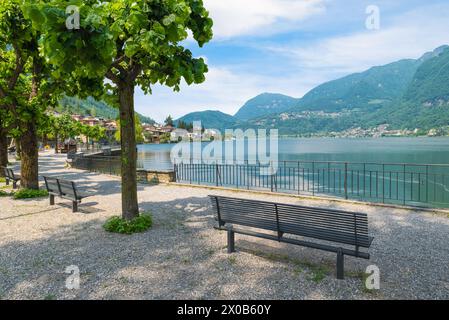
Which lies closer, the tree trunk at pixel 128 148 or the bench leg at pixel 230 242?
the bench leg at pixel 230 242

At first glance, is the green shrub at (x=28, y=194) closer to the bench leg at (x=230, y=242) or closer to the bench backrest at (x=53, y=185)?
the bench backrest at (x=53, y=185)

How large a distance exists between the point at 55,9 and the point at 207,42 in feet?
10.5

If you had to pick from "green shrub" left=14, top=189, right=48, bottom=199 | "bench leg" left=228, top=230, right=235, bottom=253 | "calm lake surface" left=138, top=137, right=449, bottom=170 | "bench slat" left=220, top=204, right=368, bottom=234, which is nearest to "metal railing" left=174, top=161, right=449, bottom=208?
"bench slat" left=220, top=204, right=368, bottom=234

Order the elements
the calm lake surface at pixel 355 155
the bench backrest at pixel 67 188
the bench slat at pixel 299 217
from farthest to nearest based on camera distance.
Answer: the calm lake surface at pixel 355 155
the bench backrest at pixel 67 188
the bench slat at pixel 299 217

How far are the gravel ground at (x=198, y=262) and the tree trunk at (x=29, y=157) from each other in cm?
388

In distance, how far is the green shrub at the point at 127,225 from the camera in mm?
6676

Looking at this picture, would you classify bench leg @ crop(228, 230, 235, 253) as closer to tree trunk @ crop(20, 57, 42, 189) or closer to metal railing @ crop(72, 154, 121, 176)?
tree trunk @ crop(20, 57, 42, 189)

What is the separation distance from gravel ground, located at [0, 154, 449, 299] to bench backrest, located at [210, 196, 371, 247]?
22.3 inches

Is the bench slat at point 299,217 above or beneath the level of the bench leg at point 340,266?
above

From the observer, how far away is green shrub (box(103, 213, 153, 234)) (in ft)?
21.9

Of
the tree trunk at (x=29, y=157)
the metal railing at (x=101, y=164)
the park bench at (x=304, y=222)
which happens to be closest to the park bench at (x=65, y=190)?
the tree trunk at (x=29, y=157)
